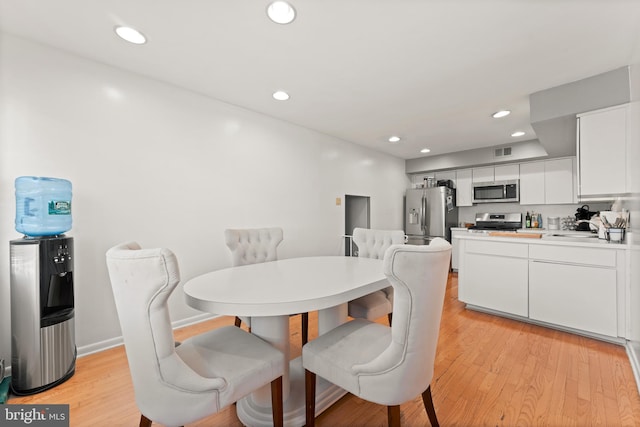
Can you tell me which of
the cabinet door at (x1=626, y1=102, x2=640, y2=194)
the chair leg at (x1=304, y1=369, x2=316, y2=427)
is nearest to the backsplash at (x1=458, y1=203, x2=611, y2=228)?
the cabinet door at (x1=626, y1=102, x2=640, y2=194)

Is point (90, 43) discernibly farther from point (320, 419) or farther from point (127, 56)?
point (320, 419)

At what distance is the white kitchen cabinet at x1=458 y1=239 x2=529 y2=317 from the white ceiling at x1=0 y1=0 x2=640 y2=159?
5.27 ft

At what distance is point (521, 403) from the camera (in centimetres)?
157

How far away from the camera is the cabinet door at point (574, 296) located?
2.32m

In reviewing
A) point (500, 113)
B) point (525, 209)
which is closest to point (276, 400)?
point (500, 113)

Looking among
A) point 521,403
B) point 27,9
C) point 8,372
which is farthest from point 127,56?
point 521,403

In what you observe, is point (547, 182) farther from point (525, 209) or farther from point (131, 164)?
point (131, 164)

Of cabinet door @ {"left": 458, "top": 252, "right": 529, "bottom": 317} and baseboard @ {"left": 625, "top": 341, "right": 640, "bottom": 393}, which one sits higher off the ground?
cabinet door @ {"left": 458, "top": 252, "right": 529, "bottom": 317}

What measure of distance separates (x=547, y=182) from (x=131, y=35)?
18.8 feet

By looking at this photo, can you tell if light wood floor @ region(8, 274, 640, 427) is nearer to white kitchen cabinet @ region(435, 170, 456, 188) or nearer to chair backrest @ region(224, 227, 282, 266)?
chair backrest @ region(224, 227, 282, 266)

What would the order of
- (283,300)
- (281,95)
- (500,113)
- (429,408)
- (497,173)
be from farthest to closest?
(497,173)
(500,113)
(281,95)
(429,408)
(283,300)

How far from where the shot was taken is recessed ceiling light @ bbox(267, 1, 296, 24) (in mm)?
1565

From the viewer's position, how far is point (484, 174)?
16.6 ft

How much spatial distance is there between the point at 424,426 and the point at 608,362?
5.70 feet
